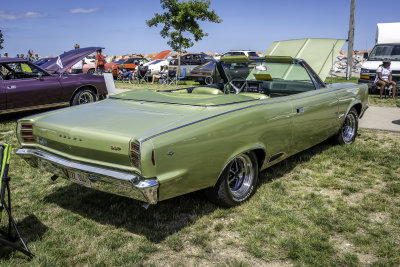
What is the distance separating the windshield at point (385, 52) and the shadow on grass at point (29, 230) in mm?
11981

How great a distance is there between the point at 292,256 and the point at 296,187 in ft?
4.51

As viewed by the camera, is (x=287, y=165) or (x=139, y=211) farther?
(x=287, y=165)

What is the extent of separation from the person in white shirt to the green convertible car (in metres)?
7.11

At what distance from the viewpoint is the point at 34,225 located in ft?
9.87

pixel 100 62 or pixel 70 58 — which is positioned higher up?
pixel 70 58

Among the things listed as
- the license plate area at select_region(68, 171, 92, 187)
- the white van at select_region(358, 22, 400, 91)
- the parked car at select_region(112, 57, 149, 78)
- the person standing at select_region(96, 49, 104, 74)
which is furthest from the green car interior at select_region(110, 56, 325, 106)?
the parked car at select_region(112, 57, 149, 78)

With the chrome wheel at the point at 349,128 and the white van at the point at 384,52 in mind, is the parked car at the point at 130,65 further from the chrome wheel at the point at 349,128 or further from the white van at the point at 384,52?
the chrome wheel at the point at 349,128

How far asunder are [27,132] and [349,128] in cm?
440

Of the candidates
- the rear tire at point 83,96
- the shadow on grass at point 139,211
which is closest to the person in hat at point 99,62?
the rear tire at point 83,96

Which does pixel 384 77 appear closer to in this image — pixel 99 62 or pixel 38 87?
pixel 38 87

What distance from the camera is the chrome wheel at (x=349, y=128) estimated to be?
5.23 metres

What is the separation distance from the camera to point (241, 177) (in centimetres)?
340

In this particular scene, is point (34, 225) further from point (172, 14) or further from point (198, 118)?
point (172, 14)

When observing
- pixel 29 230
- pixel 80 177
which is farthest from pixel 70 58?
pixel 80 177
